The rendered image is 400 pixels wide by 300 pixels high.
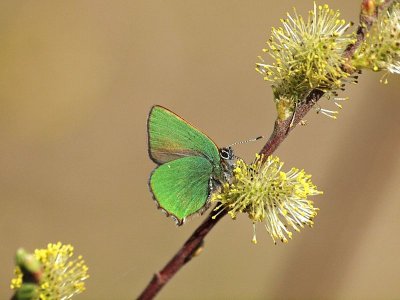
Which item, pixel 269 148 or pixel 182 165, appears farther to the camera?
pixel 182 165

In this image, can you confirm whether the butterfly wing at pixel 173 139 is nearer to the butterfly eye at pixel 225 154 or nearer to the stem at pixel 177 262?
the butterfly eye at pixel 225 154

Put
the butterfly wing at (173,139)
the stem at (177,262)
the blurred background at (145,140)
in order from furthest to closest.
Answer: the blurred background at (145,140) < the butterfly wing at (173,139) < the stem at (177,262)

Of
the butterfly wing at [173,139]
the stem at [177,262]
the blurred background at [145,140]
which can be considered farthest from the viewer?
the blurred background at [145,140]

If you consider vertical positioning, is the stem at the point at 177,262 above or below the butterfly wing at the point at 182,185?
below

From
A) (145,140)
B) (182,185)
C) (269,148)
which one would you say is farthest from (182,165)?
(145,140)

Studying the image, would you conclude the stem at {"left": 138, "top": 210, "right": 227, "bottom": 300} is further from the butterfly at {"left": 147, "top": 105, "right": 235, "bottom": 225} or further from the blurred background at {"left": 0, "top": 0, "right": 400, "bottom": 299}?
the blurred background at {"left": 0, "top": 0, "right": 400, "bottom": 299}

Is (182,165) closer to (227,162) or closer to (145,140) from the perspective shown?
(227,162)

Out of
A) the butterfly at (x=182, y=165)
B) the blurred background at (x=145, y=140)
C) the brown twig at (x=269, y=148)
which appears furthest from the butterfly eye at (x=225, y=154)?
the blurred background at (x=145, y=140)
